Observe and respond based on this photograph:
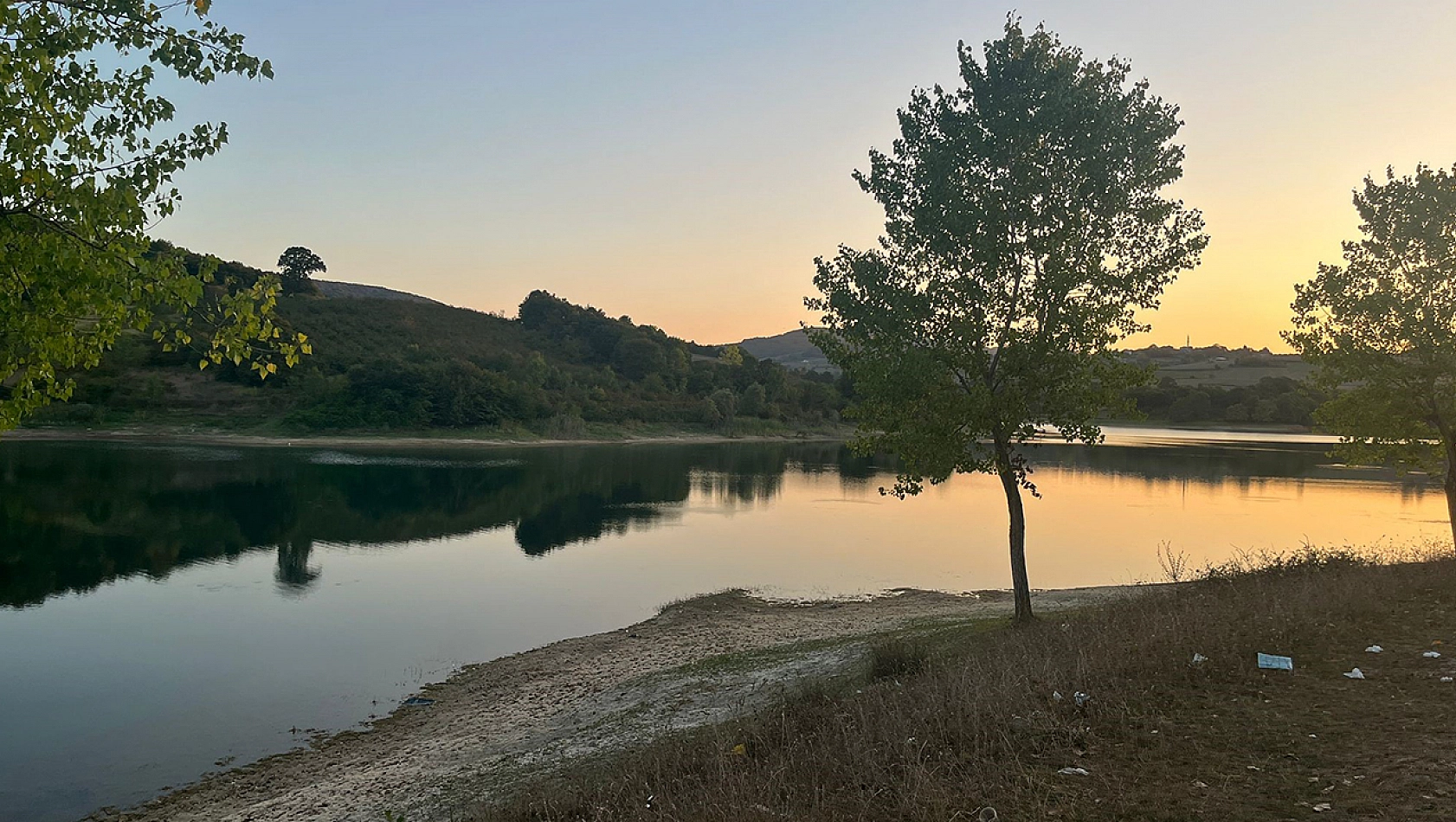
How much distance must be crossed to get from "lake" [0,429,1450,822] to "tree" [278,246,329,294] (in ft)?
297

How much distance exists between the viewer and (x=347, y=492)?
56.5 meters

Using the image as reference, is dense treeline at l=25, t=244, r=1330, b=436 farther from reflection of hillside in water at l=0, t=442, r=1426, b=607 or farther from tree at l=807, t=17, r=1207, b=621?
tree at l=807, t=17, r=1207, b=621

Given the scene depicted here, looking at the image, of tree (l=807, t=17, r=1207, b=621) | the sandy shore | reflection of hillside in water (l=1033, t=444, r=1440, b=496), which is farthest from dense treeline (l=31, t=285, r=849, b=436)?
tree (l=807, t=17, r=1207, b=621)

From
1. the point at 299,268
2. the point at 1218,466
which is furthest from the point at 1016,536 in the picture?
the point at 299,268

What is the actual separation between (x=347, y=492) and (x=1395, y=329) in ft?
178

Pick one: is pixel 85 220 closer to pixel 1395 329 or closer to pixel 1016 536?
pixel 1016 536

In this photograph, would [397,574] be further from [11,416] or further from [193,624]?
[11,416]

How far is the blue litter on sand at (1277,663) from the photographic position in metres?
10.0

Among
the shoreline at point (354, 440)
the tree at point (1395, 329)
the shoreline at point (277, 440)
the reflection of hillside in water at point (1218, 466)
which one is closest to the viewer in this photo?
the tree at point (1395, 329)

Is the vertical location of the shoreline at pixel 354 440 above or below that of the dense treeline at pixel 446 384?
below

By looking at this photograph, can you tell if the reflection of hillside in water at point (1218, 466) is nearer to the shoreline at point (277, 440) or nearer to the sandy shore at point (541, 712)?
the sandy shore at point (541, 712)

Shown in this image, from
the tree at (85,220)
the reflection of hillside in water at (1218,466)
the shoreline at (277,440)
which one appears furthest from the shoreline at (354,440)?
the tree at (85,220)

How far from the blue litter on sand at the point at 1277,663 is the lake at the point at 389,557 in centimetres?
1517

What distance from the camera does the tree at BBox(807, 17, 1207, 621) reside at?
16.5 m
